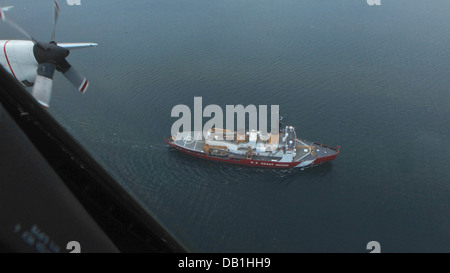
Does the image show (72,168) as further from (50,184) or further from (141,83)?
(141,83)

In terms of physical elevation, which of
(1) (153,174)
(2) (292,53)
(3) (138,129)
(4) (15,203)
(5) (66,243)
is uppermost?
(2) (292,53)

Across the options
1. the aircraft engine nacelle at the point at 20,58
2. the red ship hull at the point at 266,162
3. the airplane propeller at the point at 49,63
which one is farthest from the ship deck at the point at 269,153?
the aircraft engine nacelle at the point at 20,58

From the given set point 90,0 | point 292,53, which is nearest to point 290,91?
point 292,53

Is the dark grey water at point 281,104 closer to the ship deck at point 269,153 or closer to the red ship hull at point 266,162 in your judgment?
the red ship hull at point 266,162

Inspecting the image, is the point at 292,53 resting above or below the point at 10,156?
above

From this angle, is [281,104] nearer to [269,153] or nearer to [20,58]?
[269,153]
